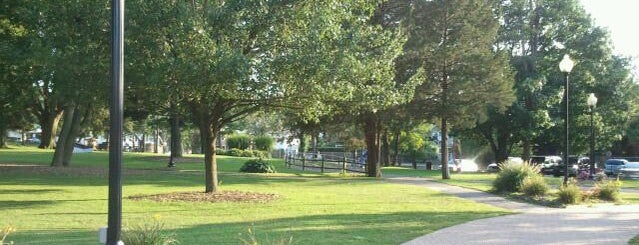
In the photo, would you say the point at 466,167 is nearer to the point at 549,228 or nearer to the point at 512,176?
the point at 512,176

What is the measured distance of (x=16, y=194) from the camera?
1806 cm

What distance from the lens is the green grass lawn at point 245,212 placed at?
36.4 feet

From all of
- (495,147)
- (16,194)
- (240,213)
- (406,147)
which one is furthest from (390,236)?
(406,147)

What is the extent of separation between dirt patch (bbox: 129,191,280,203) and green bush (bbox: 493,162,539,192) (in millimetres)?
A: 7457

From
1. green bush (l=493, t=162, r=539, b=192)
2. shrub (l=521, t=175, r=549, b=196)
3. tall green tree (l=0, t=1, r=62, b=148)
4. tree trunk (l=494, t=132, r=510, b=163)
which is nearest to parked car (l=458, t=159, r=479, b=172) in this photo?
tree trunk (l=494, t=132, r=510, b=163)

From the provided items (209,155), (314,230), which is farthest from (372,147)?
(314,230)

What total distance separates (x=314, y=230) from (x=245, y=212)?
3.53 metres

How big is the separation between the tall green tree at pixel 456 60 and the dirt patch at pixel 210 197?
13397mm

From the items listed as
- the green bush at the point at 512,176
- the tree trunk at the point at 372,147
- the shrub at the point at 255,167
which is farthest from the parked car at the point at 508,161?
the shrub at the point at 255,167

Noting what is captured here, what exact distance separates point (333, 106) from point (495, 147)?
39.1 meters

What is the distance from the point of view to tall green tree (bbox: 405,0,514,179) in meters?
29.7

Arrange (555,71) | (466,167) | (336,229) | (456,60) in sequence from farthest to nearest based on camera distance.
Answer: (466,167)
(555,71)
(456,60)
(336,229)

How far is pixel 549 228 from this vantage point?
12320 millimetres

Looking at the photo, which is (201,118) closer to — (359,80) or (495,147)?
(359,80)
